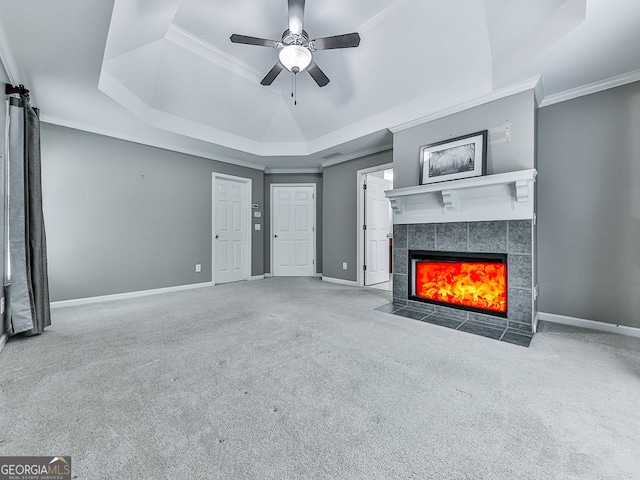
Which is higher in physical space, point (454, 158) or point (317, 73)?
point (317, 73)

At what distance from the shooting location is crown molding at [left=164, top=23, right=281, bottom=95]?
3009 millimetres

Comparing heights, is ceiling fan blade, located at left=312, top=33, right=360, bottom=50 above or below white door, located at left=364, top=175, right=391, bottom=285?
above

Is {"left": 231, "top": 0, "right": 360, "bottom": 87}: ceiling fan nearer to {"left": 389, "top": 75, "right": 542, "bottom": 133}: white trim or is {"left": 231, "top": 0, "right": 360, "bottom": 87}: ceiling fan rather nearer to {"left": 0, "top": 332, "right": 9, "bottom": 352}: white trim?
{"left": 389, "top": 75, "right": 542, "bottom": 133}: white trim

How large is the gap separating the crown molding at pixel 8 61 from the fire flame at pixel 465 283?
4.37 m

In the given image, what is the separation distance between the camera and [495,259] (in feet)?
9.26

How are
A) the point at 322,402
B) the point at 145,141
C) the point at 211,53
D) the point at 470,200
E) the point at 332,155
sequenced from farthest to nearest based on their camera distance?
1. the point at 332,155
2. the point at 145,141
3. the point at 211,53
4. the point at 470,200
5. the point at 322,402

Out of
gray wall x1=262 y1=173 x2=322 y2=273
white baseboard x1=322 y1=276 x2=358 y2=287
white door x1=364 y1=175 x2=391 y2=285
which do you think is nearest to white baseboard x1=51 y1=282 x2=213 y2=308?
gray wall x1=262 y1=173 x2=322 y2=273

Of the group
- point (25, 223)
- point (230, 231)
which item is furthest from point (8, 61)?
point (230, 231)

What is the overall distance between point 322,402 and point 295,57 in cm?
278

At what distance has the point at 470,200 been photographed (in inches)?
116

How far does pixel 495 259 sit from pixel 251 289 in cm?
353

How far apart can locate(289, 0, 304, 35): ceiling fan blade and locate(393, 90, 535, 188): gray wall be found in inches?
71.1

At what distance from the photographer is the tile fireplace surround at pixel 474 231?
2.60 m

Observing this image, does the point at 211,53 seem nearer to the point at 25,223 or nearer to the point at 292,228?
the point at 25,223
